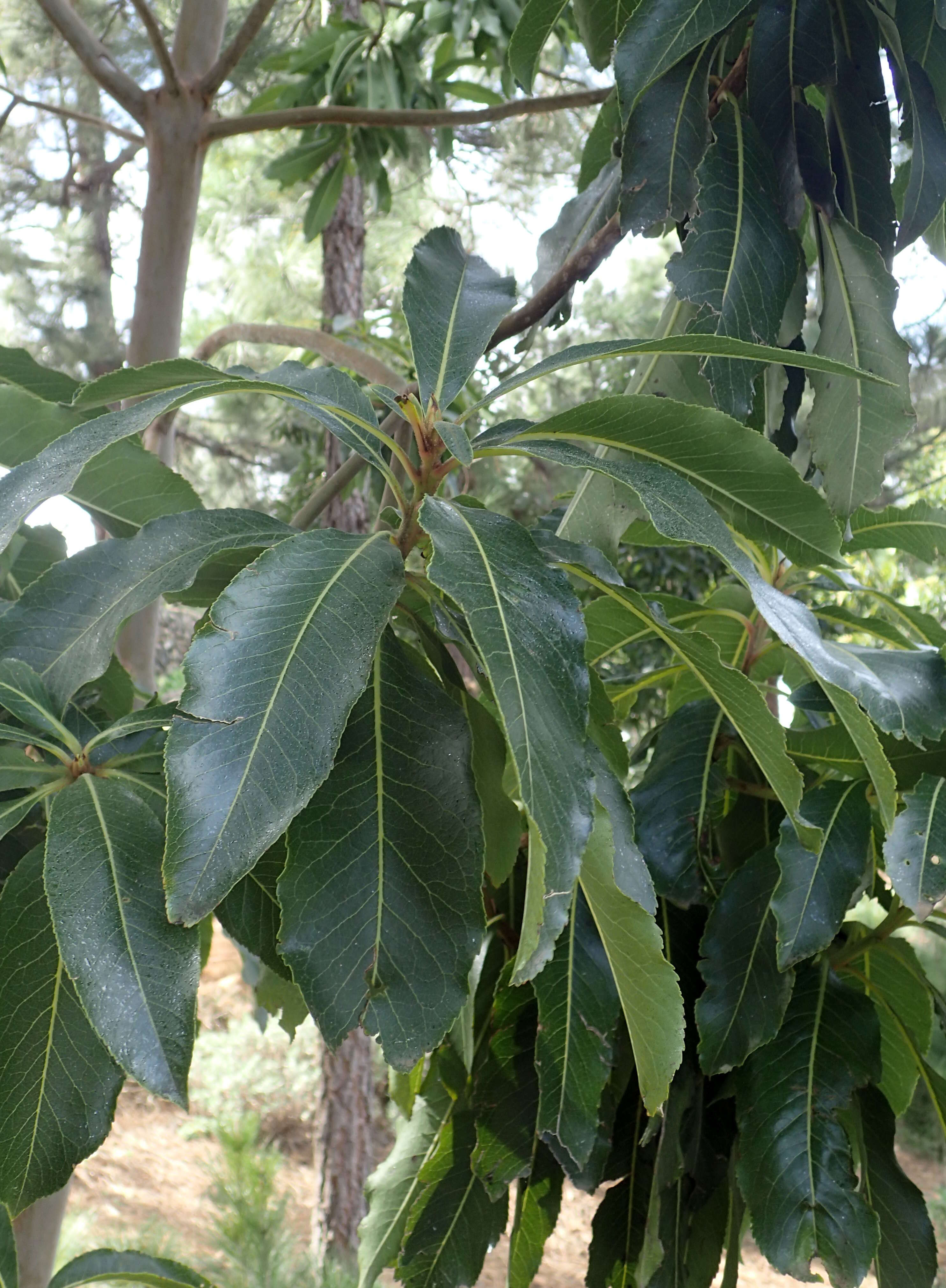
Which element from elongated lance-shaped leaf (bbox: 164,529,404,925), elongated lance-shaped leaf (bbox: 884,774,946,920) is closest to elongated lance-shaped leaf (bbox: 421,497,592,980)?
elongated lance-shaped leaf (bbox: 164,529,404,925)

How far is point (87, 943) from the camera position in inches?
17.9

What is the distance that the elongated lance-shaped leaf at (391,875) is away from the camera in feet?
1.51

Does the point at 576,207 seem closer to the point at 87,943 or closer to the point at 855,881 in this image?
the point at 855,881

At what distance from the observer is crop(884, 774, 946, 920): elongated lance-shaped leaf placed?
Result: 24.1 inches

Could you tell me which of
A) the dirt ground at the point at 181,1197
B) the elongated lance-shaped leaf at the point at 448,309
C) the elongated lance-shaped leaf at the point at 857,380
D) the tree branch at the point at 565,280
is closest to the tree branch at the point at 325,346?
the tree branch at the point at 565,280

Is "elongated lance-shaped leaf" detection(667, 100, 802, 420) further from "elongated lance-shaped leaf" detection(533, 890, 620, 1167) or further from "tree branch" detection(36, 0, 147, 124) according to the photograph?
"tree branch" detection(36, 0, 147, 124)

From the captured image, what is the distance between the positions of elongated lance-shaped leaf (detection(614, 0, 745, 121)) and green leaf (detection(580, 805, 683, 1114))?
42cm

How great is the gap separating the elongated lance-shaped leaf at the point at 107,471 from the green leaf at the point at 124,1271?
0.50m

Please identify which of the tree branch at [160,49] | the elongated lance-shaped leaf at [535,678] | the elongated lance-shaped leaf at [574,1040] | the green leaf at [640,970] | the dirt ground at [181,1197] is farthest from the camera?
the dirt ground at [181,1197]

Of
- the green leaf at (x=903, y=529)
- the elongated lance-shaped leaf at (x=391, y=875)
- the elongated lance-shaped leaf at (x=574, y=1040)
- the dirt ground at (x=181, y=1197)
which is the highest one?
the green leaf at (x=903, y=529)

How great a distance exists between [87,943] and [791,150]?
67 centimetres

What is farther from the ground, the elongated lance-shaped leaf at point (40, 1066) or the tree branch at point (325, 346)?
the tree branch at point (325, 346)

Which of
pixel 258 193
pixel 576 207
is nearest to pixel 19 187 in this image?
pixel 258 193

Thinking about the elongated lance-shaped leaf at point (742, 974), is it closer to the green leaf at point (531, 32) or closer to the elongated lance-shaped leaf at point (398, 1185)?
the elongated lance-shaped leaf at point (398, 1185)
